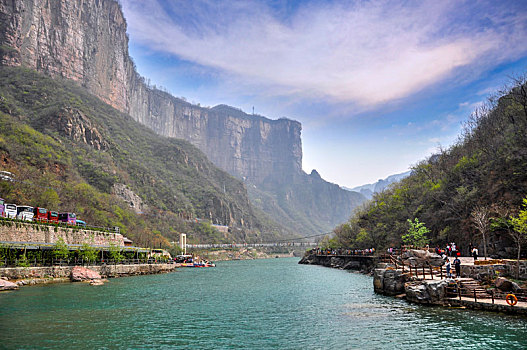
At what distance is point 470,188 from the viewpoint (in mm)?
58406

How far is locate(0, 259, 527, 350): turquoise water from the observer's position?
793 inches

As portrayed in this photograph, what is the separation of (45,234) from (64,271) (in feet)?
25.4

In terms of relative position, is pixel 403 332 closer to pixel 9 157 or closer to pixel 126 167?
pixel 9 157

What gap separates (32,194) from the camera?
7812cm

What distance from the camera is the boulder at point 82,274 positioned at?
53603 mm

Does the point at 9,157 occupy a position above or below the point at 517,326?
above

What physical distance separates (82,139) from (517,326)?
153978mm

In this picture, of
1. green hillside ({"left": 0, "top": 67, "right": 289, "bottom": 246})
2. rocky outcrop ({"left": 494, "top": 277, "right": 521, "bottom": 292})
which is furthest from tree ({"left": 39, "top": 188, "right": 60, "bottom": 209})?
rocky outcrop ({"left": 494, "top": 277, "right": 521, "bottom": 292})

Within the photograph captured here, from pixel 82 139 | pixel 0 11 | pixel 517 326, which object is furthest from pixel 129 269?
pixel 0 11

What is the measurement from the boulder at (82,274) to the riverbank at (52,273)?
3.08 feet

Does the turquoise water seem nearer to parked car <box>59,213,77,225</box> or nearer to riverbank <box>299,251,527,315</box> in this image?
riverbank <box>299,251,527,315</box>

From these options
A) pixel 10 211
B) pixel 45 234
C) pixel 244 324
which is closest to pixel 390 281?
pixel 244 324

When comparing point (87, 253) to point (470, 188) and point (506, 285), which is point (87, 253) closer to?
point (506, 285)

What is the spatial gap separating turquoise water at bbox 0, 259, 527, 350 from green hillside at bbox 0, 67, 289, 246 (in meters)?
54.4
